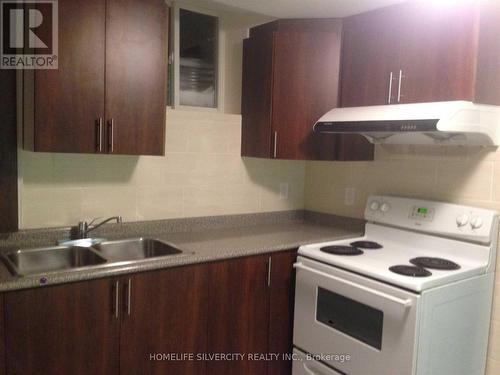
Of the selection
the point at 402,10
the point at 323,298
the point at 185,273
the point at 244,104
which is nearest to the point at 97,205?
the point at 185,273

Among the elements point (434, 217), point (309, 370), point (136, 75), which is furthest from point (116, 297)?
point (434, 217)

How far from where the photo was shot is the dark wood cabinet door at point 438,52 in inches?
76.2

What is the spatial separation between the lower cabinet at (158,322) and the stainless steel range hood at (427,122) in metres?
0.78

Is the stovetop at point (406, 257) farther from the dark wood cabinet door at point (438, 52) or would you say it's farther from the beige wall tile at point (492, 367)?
the dark wood cabinet door at point (438, 52)

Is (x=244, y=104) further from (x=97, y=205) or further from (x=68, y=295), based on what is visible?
(x=68, y=295)

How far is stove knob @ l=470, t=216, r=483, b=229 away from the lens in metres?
2.08

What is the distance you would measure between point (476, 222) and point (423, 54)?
2.90ft

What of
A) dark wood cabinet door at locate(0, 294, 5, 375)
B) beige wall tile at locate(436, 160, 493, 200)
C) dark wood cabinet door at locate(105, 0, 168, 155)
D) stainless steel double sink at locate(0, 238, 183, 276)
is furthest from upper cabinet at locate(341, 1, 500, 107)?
dark wood cabinet door at locate(0, 294, 5, 375)

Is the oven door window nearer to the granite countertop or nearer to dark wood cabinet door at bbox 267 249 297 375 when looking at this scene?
dark wood cabinet door at bbox 267 249 297 375

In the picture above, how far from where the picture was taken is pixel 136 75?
2014mm

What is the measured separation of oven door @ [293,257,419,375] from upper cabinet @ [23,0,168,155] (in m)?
1.08

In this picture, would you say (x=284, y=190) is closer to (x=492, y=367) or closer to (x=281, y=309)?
(x=281, y=309)

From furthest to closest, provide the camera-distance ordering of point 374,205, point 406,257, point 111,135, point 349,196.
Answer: point 349,196, point 374,205, point 406,257, point 111,135

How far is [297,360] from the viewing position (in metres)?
2.32
